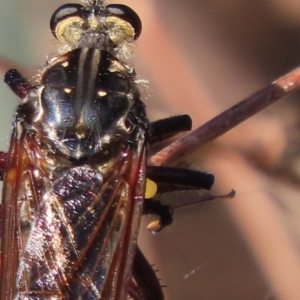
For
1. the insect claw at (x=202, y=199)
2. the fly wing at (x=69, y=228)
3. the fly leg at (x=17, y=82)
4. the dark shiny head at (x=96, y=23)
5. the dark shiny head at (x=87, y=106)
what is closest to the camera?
the fly wing at (x=69, y=228)

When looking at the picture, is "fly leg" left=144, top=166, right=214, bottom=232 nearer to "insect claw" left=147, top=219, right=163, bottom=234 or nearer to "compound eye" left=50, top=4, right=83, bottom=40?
"insect claw" left=147, top=219, right=163, bottom=234

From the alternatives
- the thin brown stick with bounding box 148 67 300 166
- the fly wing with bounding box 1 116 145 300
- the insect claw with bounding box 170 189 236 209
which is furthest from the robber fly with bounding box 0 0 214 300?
the insect claw with bounding box 170 189 236 209

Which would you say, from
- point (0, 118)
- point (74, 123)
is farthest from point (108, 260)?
point (0, 118)

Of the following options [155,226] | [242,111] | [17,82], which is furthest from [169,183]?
[17,82]

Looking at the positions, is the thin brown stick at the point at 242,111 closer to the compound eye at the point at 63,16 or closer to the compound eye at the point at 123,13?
the compound eye at the point at 123,13

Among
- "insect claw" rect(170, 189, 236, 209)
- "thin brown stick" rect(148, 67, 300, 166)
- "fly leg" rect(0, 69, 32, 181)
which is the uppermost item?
"fly leg" rect(0, 69, 32, 181)

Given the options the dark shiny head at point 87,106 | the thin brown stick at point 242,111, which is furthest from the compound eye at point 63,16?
the thin brown stick at point 242,111
